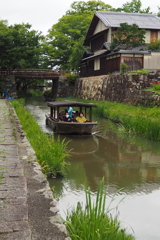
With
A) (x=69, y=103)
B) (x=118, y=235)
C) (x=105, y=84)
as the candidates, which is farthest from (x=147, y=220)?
(x=105, y=84)

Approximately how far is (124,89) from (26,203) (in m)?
21.9

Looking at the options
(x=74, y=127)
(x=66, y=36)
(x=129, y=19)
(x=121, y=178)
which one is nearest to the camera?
(x=121, y=178)

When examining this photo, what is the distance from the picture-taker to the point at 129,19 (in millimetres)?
36531

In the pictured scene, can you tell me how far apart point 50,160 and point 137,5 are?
51.1 m

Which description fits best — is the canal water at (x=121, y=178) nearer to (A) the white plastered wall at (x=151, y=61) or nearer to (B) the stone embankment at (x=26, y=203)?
(B) the stone embankment at (x=26, y=203)

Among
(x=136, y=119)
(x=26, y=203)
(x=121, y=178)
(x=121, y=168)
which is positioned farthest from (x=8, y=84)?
(x=26, y=203)

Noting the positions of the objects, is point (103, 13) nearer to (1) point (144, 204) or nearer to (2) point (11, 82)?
(2) point (11, 82)

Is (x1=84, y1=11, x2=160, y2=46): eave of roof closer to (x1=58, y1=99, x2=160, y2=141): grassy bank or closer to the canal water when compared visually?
(x1=58, y1=99, x2=160, y2=141): grassy bank

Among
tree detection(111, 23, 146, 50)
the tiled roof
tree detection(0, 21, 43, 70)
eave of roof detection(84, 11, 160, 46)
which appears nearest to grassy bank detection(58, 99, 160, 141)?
tree detection(111, 23, 146, 50)

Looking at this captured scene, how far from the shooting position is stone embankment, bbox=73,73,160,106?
883 inches

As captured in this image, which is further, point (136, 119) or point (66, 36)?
point (66, 36)

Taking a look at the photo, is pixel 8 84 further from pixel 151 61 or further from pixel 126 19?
pixel 151 61

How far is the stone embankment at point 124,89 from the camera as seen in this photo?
883 inches

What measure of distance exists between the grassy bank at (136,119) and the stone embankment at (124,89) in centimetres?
100
